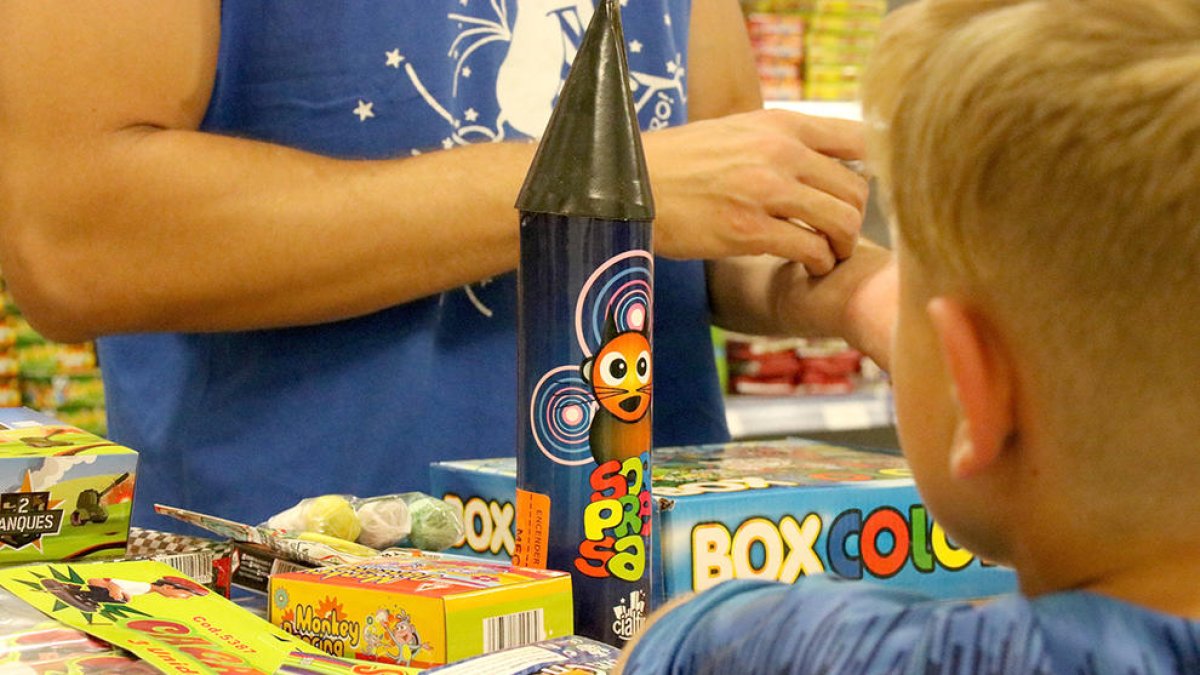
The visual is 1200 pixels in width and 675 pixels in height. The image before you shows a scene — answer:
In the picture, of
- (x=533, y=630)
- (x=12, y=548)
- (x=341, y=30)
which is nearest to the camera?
(x=533, y=630)

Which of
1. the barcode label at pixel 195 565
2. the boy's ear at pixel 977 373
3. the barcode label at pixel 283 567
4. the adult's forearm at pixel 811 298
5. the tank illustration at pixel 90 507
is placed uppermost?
the boy's ear at pixel 977 373

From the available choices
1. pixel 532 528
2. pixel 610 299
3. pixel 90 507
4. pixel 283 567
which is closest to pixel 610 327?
pixel 610 299

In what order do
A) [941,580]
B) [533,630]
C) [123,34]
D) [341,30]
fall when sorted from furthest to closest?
[341,30] < [123,34] < [941,580] < [533,630]

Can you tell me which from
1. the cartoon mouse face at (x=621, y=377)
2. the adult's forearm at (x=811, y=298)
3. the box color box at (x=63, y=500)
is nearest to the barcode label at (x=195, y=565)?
the box color box at (x=63, y=500)

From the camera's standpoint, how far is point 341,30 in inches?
46.0

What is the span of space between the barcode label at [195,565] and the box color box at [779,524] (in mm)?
169

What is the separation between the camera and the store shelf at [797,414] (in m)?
2.80

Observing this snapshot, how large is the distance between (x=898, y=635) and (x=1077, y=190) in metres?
0.16

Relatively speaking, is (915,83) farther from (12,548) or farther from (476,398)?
(476,398)

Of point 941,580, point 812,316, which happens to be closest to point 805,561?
point 941,580

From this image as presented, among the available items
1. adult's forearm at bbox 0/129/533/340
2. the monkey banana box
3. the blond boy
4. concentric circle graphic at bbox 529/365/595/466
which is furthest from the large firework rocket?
adult's forearm at bbox 0/129/533/340

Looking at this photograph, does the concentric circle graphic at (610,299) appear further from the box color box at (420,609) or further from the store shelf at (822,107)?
the store shelf at (822,107)

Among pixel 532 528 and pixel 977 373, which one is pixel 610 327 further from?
pixel 977 373

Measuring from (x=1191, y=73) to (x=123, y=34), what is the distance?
2.84ft
